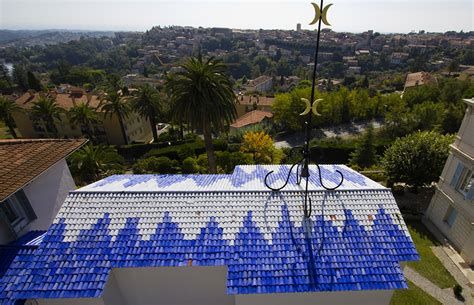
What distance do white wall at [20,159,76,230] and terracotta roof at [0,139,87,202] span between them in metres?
0.86

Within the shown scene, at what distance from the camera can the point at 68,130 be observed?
5722 cm

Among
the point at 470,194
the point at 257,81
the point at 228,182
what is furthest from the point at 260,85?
the point at 228,182

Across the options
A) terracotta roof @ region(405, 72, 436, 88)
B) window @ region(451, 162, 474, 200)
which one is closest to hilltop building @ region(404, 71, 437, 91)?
terracotta roof @ region(405, 72, 436, 88)

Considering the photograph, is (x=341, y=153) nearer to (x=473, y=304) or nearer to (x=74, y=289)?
(x=473, y=304)

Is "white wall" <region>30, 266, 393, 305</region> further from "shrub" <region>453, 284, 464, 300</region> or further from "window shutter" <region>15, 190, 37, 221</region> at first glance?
"shrub" <region>453, 284, 464, 300</region>

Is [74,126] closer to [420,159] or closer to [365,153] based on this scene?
[365,153]

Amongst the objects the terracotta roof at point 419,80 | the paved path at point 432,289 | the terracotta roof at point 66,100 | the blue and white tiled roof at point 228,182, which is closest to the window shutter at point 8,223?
the blue and white tiled roof at point 228,182

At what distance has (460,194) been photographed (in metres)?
20.1

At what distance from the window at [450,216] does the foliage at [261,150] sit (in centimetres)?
1906

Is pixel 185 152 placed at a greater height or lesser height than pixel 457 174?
lesser

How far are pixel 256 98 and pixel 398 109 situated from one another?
1735 inches

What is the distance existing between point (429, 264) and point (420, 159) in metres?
9.62

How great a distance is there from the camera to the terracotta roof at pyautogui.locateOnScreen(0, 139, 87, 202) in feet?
39.0

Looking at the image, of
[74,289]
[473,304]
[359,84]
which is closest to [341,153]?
[473,304]
